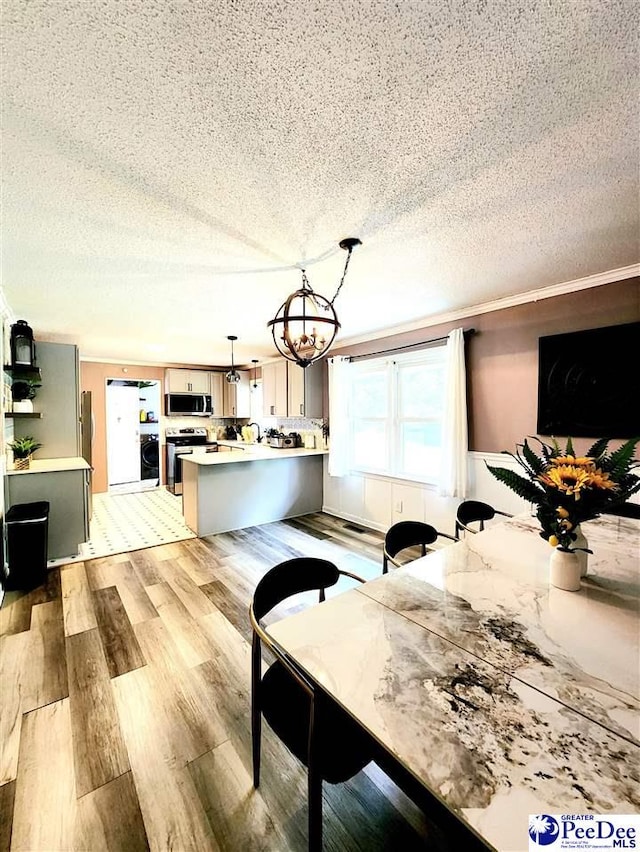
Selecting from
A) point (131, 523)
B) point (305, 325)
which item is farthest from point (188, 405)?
point (305, 325)

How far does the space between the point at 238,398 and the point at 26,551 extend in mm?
4770

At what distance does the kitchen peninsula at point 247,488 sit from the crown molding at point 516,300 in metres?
2.02

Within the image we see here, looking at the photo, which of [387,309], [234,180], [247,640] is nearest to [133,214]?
[234,180]

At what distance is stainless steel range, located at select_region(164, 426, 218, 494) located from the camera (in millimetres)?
6281

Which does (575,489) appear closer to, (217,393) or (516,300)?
(516,300)

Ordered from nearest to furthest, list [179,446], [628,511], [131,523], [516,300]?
1. [628,511]
2. [516,300]
3. [131,523]
4. [179,446]

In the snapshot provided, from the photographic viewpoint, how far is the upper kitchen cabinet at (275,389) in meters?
5.45

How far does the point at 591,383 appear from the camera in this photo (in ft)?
8.78

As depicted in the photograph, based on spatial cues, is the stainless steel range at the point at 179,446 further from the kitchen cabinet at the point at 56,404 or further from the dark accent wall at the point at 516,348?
the dark accent wall at the point at 516,348

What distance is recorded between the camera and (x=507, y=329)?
317 centimetres

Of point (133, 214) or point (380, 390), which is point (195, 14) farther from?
point (380, 390)

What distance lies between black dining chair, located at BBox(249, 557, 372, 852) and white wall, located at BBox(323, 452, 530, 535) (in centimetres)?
220

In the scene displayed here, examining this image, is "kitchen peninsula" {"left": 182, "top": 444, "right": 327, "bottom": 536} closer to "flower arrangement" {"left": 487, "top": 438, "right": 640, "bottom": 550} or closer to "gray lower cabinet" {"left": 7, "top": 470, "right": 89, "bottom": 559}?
"gray lower cabinet" {"left": 7, "top": 470, "right": 89, "bottom": 559}

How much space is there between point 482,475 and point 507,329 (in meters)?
1.41
